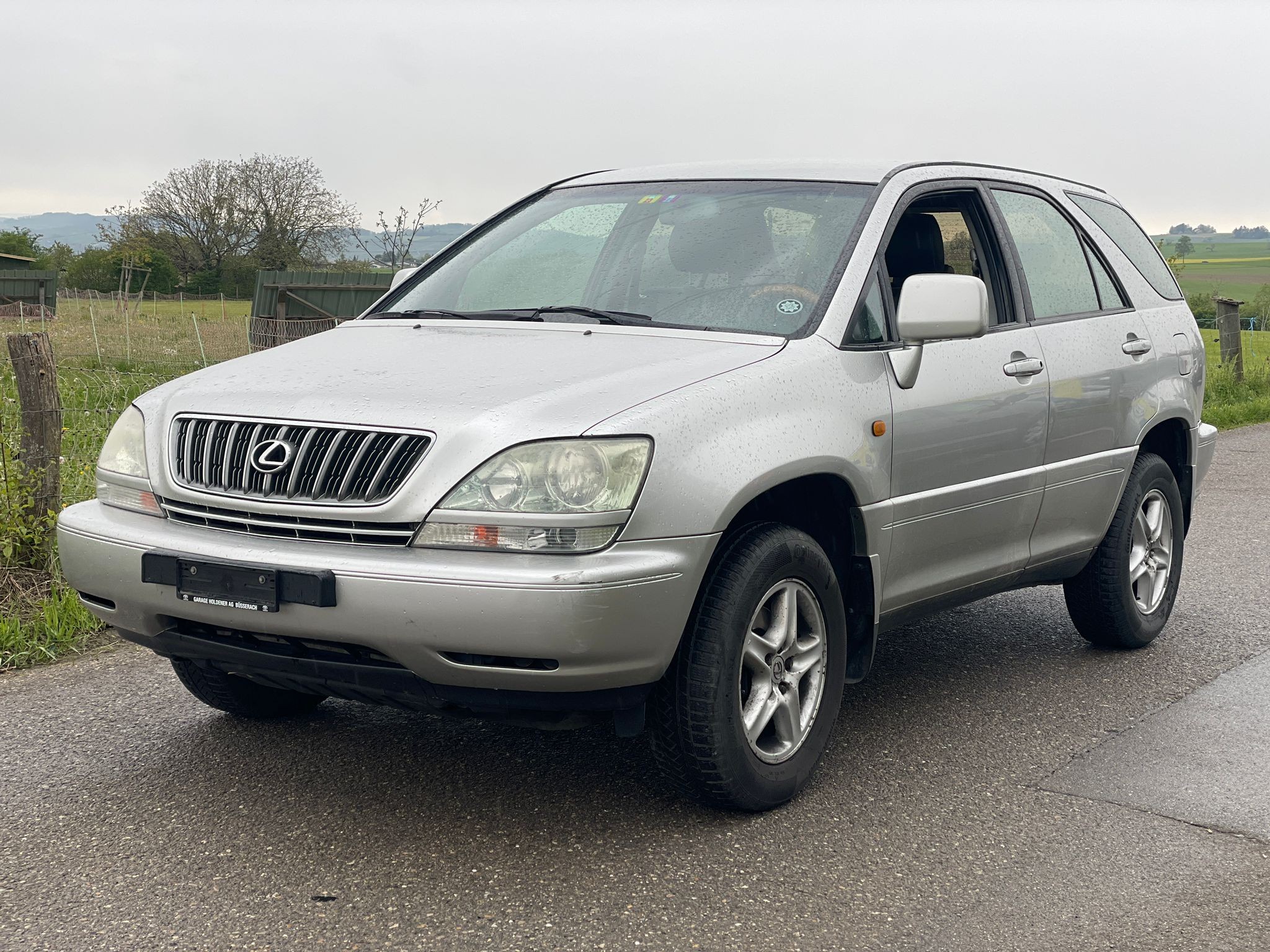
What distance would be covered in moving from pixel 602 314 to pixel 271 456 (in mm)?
1249

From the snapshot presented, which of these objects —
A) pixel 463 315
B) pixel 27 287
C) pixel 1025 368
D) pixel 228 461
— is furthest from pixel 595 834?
pixel 27 287

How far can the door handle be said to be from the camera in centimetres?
469

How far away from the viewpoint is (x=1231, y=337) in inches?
697

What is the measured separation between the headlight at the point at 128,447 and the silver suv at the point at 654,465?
0.01 meters

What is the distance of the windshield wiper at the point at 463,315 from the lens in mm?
4473

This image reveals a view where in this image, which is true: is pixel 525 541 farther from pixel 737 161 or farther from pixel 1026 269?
pixel 1026 269

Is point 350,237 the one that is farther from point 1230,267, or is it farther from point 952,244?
point 1230,267

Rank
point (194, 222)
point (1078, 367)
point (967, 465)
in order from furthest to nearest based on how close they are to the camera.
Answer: point (194, 222)
point (1078, 367)
point (967, 465)

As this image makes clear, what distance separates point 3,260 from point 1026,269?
6511 cm

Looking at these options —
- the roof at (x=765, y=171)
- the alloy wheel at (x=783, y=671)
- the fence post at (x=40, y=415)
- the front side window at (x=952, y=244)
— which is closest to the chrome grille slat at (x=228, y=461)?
the alloy wheel at (x=783, y=671)

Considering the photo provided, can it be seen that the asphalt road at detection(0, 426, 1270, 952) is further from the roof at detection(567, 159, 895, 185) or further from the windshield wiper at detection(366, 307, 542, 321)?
the roof at detection(567, 159, 895, 185)

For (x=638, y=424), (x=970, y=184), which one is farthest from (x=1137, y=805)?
(x=970, y=184)

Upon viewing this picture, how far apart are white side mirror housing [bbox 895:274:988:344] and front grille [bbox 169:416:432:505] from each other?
153 cm

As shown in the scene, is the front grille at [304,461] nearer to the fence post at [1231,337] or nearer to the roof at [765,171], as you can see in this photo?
the roof at [765,171]
